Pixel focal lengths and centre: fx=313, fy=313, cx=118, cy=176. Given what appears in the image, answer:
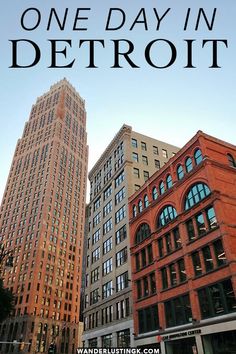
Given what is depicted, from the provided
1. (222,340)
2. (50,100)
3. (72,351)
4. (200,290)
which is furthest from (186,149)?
(50,100)

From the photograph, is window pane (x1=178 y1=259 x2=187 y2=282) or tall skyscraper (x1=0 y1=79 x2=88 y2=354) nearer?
window pane (x1=178 y1=259 x2=187 y2=282)

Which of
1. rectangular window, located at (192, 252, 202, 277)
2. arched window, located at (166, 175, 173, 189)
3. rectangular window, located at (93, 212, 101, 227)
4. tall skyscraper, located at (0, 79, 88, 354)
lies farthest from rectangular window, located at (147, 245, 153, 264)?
tall skyscraper, located at (0, 79, 88, 354)

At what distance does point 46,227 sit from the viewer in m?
126

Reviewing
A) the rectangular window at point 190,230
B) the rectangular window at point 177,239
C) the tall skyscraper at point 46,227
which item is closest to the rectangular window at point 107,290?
the rectangular window at point 177,239

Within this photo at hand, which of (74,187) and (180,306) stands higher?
(74,187)

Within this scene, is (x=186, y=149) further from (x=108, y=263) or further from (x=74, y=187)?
(x=74, y=187)

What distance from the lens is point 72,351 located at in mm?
116500

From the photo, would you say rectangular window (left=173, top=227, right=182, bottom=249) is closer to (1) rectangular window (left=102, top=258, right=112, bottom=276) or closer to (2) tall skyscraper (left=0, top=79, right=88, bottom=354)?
(1) rectangular window (left=102, top=258, right=112, bottom=276)

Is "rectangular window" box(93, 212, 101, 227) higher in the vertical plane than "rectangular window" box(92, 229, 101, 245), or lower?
higher

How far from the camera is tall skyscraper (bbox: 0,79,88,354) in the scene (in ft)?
360

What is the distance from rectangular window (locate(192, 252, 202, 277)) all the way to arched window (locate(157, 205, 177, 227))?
Answer: 641 cm

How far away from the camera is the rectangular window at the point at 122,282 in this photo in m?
45.7

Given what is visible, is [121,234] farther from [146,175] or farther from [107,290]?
[146,175]

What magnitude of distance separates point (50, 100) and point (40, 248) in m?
95.8
